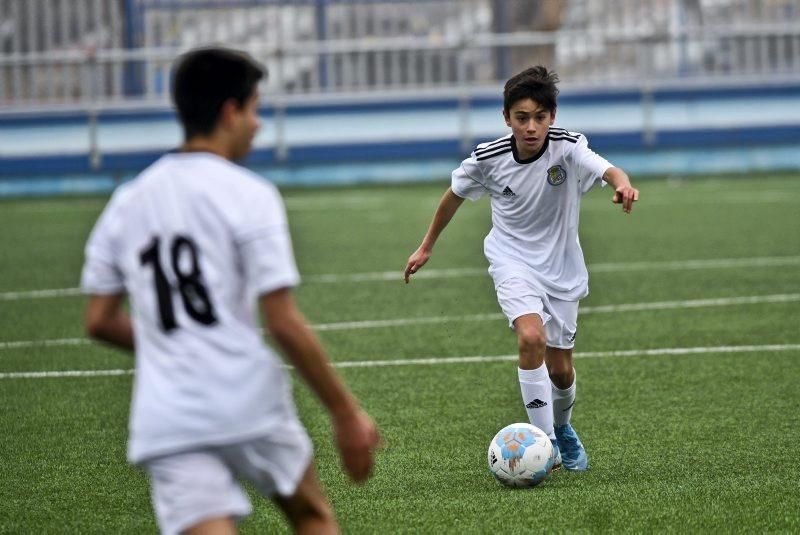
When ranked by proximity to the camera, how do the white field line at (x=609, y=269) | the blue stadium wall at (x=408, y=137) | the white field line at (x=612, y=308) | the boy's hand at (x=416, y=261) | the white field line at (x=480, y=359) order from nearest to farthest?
the boy's hand at (x=416, y=261), the white field line at (x=480, y=359), the white field line at (x=612, y=308), the white field line at (x=609, y=269), the blue stadium wall at (x=408, y=137)

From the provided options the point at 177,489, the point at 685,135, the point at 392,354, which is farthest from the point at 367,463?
the point at 685,135

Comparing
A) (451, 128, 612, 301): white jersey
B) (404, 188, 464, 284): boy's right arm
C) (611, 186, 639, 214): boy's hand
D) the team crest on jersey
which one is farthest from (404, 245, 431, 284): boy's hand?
(611, 186, 639, 214): boy's hand

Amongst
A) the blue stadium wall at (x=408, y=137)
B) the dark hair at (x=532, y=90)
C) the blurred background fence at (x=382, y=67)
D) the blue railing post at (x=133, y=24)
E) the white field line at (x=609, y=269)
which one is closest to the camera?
the dark hair at (x=532, y=90)

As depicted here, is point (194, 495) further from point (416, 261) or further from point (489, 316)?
point (489, 316)

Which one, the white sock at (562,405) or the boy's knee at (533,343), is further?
the white sock at (562,405)

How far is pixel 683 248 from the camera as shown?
13.4m

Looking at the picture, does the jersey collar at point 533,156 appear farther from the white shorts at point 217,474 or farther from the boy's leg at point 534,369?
the white shorts at point 217,474

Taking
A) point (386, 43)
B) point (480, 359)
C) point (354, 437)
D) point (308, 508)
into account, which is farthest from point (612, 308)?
point (386, 43)

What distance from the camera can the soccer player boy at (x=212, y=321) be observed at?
3.10 m

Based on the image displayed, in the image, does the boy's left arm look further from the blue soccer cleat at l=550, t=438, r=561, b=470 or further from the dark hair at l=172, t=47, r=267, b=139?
the dark hair at l=172, t=47, r=267, b=139

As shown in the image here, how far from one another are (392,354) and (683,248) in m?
5.71

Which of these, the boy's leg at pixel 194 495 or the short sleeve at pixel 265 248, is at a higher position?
the short sleeve at pixel 265 248

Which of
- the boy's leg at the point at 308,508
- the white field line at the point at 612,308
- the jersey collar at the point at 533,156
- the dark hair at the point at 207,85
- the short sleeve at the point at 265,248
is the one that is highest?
the dark hair at the point at 207,85

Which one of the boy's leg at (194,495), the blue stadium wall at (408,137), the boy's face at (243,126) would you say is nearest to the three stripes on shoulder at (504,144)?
the boy's face at (243,126)
